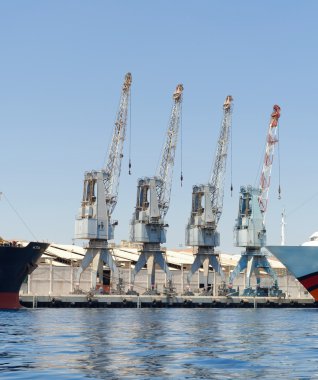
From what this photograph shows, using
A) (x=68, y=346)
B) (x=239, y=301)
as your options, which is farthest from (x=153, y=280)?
(x=68, y=346)

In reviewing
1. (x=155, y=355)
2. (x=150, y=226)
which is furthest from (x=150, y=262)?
(x=155, y=355)

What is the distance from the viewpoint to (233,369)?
37469 millimetres

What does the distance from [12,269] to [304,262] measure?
41826 mm

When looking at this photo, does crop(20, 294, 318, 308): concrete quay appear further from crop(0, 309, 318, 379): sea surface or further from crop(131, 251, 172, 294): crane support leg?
crop(0, 309, 318, 379): sea surface

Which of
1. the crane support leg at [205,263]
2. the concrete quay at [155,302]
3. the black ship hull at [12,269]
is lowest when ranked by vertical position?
the concrete quay at [155,302]

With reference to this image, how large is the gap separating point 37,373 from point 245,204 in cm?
13390

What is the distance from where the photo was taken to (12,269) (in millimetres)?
112312

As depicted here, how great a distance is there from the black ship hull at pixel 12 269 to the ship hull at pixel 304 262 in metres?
37.2

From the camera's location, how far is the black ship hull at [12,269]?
110750 millimetres

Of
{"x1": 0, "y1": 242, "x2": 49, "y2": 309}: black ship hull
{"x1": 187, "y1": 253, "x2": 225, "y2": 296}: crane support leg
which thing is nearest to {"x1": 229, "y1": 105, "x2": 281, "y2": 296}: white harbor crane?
{"x1": 187, "y1": 253, "x2": 225, "y2": 296}: crane support leg

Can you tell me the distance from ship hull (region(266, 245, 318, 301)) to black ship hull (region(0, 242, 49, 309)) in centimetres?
3722

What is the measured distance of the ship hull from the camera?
116 m

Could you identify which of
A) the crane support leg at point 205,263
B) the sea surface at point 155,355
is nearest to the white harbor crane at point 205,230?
A: the crane support leg at point 205,263

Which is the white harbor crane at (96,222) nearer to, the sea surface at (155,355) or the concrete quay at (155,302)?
the concrete quay at (155,302)
